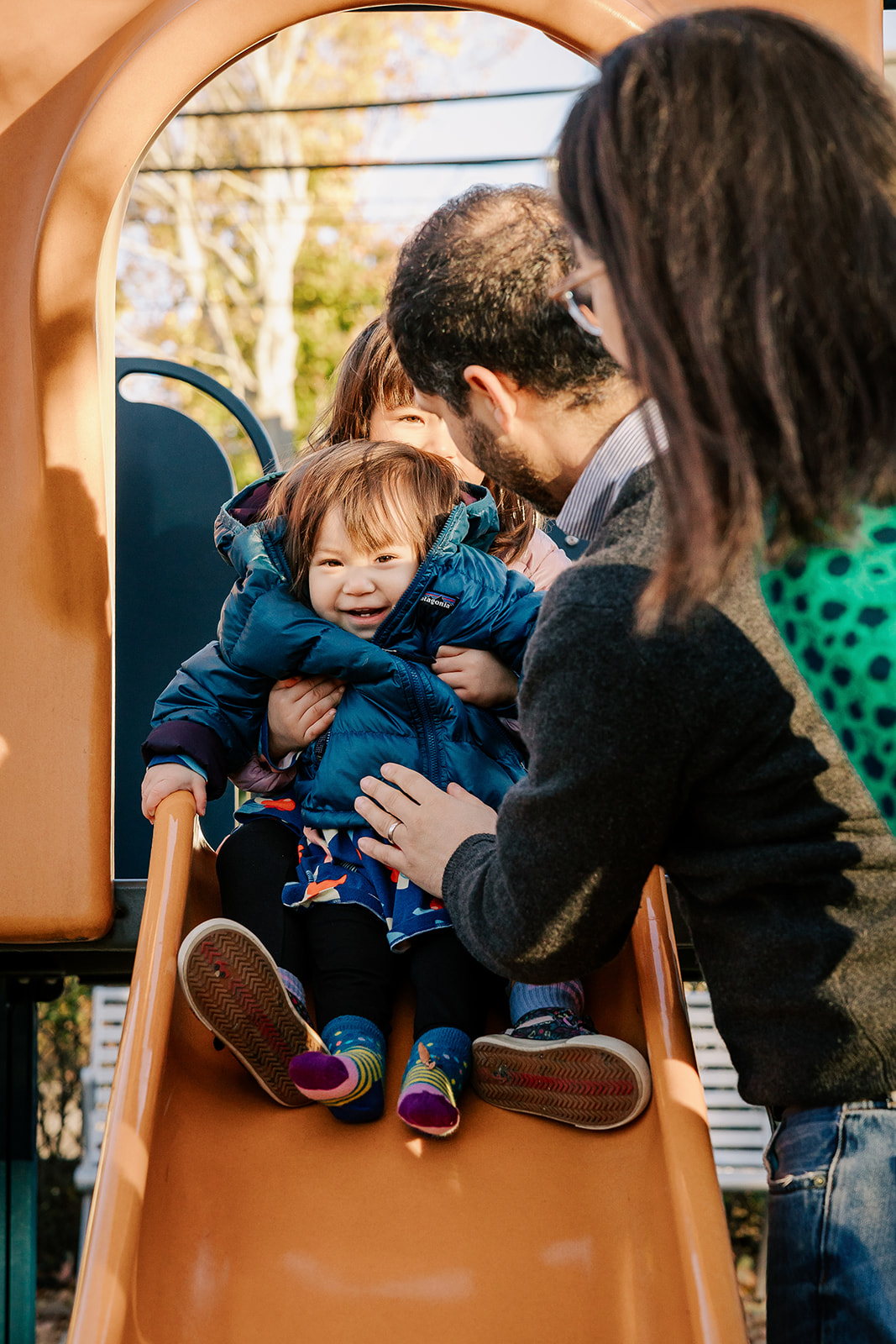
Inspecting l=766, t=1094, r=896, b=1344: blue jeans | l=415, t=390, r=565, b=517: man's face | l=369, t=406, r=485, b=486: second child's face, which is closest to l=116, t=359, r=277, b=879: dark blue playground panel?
l=369, t=406, r=485, b=486: second child's face

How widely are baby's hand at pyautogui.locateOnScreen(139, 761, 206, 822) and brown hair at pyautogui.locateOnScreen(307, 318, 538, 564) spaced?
2.86ft

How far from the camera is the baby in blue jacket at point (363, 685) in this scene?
6.82 feet

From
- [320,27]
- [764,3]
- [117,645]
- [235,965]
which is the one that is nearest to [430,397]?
[235,965]

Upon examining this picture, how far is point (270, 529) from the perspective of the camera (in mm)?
2443

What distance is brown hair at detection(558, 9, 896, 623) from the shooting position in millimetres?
1064

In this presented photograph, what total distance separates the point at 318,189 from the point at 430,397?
14.4 metres

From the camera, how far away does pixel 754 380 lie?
42.4 inches

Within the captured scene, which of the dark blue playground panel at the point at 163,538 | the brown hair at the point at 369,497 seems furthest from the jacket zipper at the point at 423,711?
the dark blue playground panel at the point at 163,538

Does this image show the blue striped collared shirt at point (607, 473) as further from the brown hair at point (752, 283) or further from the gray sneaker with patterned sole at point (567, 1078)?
the gray sneaker with patterned sole at point (567, 1078)

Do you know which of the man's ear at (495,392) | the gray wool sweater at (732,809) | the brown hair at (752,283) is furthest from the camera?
the man's ear at (495,392)

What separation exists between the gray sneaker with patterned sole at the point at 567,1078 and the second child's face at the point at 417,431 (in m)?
1.32

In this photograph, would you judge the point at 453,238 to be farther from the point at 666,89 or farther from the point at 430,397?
the point at 666,89

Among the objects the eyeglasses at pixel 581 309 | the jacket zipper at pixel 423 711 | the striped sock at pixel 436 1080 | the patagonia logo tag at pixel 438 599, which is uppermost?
the eyeglasses at pixel 581 309

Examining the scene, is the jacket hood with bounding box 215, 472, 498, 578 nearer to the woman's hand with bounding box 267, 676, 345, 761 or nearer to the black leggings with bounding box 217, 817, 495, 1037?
the woman's hand with bounding box 267, 676, 345, 761
